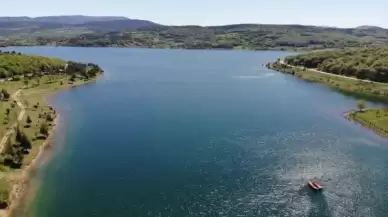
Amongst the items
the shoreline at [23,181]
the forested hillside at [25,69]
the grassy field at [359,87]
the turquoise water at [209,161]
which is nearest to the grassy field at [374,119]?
the turquoise water at [209,161]

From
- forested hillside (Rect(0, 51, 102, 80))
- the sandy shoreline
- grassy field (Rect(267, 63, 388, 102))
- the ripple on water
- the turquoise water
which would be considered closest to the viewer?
the sandy shoreline

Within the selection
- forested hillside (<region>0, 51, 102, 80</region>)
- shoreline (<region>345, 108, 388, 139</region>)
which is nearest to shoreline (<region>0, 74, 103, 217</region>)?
shoreline (<region>345, 108, 388, 139</region>)

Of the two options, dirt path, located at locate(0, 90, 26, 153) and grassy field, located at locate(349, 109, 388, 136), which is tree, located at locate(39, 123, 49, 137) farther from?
grassy field, located at locate(349, 109, 388, 136)

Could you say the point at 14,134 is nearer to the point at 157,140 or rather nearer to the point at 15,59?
the point at 157,140

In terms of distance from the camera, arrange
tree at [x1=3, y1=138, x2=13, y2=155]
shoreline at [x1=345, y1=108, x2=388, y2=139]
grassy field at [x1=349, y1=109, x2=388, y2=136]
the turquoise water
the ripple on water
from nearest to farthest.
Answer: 1. the ripple on water
2. the turquoise water
3. tree at [x1=3, y1=138, x2=13, y2=155]
4. shoreline at [x1=345, y1=108, x2=388, y2=139]
5. grassy field at [x1=349, y1=109, x2=388, y2=136]

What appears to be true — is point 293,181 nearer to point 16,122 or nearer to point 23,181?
point 23,181

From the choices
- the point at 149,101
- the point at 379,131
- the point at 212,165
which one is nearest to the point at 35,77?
the point at 149,101
